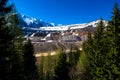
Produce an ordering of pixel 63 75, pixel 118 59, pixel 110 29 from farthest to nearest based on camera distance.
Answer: pixel 63 75
pixel 110 29
pixel 118 59

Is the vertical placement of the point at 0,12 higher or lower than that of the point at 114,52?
higher

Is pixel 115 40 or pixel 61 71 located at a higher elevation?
pixel 115 40

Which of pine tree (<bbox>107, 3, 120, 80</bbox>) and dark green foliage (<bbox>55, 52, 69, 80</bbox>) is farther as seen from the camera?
dark green foliage (<bbox>55, 52, 69, 80</bbox>)

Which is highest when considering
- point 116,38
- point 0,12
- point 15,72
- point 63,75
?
point 0,12

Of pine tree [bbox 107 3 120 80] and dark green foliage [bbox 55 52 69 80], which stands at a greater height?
pine tree [bbox 107 3 120 80]

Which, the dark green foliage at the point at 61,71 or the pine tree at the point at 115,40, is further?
the dark green foliage at the point at 61,71

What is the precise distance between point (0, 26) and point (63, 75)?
45.1 meters

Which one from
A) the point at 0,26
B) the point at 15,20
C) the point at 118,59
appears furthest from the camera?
the point at 15,20

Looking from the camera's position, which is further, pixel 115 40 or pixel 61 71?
pixel 61 71

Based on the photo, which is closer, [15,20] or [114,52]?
[114,52]

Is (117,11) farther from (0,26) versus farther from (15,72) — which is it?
(0,26)

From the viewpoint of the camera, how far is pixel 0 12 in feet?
76.5

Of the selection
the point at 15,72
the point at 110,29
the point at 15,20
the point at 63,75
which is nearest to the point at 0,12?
the point at 15,72

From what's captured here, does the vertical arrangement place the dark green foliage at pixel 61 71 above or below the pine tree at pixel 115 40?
below
